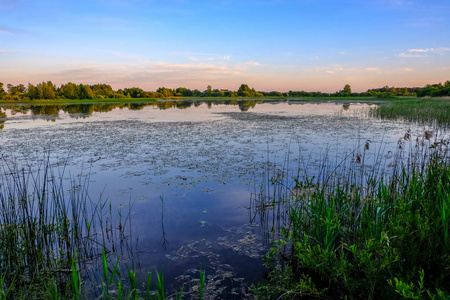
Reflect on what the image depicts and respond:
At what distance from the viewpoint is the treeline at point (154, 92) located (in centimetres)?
7081

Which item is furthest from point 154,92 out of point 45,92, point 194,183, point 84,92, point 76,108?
point 194,183

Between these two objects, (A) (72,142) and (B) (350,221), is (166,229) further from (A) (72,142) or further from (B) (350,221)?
(A) (72,142)

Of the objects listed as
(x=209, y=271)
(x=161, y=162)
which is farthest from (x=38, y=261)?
(x=161, y=162)

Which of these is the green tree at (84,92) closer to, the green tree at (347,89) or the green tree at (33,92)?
the green tree at (33,92)

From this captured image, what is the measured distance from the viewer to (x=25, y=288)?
127 inches

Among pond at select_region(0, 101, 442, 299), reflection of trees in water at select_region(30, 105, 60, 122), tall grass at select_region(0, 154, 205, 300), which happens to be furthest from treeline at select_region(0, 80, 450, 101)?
tall grass at select_region(0, 154, 205, 300)

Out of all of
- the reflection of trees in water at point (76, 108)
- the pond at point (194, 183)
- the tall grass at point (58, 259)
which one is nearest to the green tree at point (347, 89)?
the reflection of trees in water at point (76, 108)

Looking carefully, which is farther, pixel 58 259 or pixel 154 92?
pixel 154 92

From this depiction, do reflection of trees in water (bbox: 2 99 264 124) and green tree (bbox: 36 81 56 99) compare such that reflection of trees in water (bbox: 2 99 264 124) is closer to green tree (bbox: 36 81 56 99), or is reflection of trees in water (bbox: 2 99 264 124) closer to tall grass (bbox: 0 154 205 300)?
green tree (bbox: 36 81 56 99)

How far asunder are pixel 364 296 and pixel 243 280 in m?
1.51

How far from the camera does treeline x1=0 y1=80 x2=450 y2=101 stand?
7081 centimetres

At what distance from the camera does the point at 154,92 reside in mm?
104438

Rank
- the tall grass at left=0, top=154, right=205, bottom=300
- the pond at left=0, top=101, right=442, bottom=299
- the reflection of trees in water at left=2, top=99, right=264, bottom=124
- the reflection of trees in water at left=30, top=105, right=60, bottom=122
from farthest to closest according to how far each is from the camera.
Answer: the reflection of trees in water at left=2, top=99, right=264, bottom=124 → the reflection of trees in water at left=30, top=105, right=60, bottom=122 → the pond at left=0, top=101, right=442, bottom=299 → the tall grass at left=0, top=154, right=205, bottom=300

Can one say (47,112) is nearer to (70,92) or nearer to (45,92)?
(45,92)
